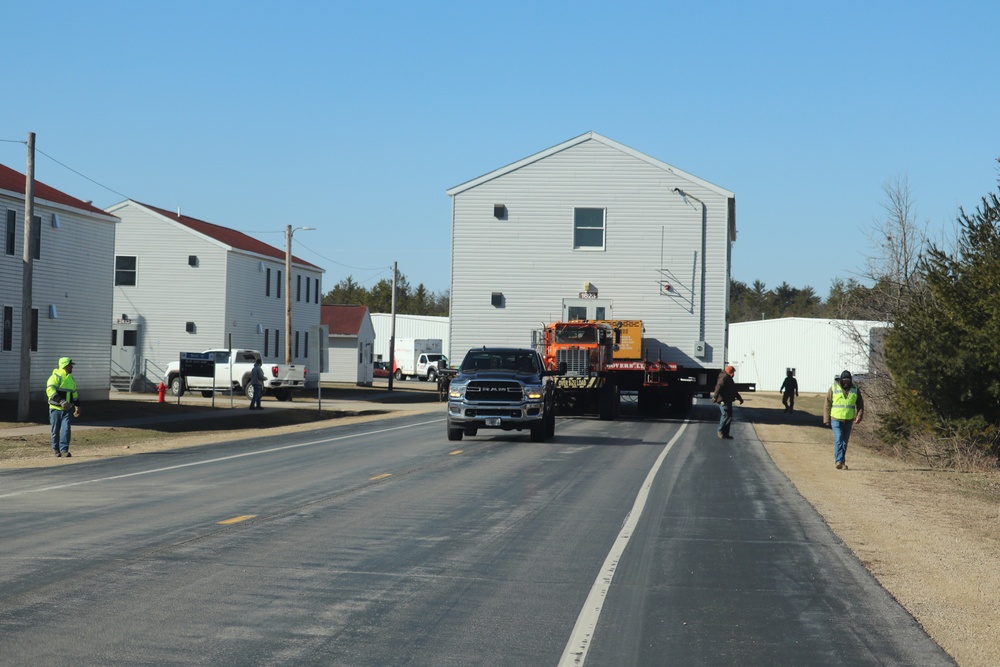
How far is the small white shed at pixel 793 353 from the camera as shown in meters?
76.7

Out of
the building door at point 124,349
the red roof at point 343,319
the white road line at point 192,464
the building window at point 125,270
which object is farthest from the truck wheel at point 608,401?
the red roof at point 343,319

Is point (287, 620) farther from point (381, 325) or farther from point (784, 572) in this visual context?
point (381, 325)

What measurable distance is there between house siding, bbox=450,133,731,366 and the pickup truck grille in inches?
449

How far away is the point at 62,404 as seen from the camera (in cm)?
2122

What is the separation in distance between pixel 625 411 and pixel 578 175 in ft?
28.0

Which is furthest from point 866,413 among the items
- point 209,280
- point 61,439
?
point 209,280

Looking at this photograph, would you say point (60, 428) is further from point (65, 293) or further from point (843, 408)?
point (65, 293)

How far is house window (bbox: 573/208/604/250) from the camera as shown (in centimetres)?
3650

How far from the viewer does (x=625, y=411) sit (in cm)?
4056

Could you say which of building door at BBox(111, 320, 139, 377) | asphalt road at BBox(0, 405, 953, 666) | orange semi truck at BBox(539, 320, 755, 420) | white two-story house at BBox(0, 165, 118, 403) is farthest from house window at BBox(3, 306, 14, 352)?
asphalt road at BBox(0, 405, 953, 666)

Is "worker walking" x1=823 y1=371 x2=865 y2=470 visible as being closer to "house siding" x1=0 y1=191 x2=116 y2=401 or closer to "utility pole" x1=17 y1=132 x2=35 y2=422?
"utility pole" x1=17 y1=132 x2=35 y2=422

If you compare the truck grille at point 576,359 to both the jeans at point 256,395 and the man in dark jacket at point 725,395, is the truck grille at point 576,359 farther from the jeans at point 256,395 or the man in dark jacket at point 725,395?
the jeans at point 256,395

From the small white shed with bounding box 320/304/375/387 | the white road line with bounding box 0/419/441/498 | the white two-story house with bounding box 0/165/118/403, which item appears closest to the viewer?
the white road line with bounding box 0/419/441/498

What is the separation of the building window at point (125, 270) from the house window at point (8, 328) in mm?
18695
